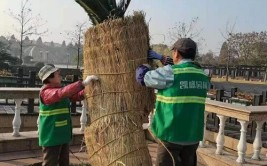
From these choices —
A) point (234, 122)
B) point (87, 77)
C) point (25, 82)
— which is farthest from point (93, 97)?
point (25, 82)

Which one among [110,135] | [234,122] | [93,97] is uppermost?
[93,97]

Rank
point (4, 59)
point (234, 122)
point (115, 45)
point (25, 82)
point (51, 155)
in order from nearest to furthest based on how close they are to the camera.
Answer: point (115, 45)
point (51, 155)
point (234, 122)
point (25, 82)
point (4, 59)

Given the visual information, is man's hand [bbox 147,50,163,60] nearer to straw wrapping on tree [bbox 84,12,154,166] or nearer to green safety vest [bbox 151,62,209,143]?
straw wrapping on tree [bbox 84,12,154,166]

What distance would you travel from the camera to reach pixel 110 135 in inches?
126

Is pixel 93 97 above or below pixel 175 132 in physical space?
above

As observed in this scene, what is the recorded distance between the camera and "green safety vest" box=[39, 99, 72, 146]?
144 inches

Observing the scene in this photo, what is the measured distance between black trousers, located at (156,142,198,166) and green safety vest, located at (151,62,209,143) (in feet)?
0.26

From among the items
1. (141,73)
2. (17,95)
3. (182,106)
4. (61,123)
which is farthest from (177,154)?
(17,95)

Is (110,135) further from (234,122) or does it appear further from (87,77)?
(234,122)

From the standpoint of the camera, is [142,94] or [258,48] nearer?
[142,94]

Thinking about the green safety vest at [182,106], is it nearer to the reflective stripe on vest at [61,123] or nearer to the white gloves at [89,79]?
the white gloves at [89,79]

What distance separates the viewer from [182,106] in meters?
2.79

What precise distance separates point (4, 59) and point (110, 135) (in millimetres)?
22855

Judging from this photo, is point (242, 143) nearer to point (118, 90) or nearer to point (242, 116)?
point (242, 116)
